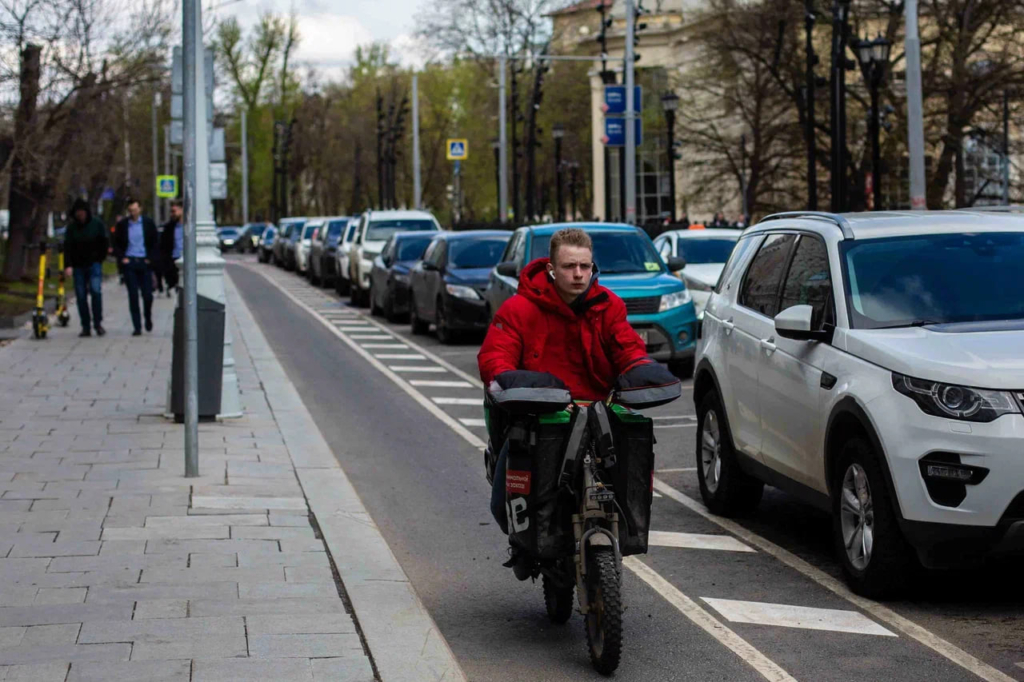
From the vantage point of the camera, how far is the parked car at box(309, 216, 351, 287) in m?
42.7

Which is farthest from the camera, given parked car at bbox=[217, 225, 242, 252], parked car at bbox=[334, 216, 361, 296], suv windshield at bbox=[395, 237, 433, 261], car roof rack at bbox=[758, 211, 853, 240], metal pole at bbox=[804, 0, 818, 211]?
parked car at bbox=[217, 225, 242, 252]

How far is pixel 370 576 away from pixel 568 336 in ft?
6.09

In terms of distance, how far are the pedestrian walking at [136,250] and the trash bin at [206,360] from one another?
9.82 m

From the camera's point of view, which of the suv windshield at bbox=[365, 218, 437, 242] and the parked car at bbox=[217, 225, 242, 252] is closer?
the suv windshield at bbox=[365, 218, 437, 242]

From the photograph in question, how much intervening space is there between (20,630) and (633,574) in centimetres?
297

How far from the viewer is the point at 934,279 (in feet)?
25.7

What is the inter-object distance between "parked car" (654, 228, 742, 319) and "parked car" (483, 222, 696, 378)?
2181 mm

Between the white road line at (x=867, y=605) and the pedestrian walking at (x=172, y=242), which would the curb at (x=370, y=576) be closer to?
the white road line at (x=867, y=605)

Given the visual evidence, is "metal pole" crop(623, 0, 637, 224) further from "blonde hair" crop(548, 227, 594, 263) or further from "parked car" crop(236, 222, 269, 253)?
"parked car" crop(236, 222, 269, 253)

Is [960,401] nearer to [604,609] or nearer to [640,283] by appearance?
[604,609]

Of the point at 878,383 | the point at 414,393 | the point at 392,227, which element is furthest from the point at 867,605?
the point at 392,227

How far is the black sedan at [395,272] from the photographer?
93.1ft

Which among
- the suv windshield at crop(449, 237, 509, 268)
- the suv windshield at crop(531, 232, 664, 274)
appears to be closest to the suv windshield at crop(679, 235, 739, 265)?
the suv windshield at crop(449, 237, 509, 268)

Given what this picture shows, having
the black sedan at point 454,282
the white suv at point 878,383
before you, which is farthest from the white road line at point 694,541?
the black sedan at point 454,282
